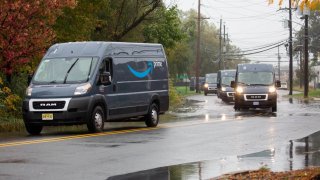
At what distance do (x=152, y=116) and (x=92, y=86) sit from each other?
3.64 m

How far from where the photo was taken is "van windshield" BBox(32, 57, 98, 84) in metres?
18.3

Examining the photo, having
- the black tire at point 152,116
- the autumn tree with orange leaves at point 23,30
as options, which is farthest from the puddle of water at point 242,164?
the autumn tree with orange leaves at point 23,30

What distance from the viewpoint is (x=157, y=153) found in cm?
1323

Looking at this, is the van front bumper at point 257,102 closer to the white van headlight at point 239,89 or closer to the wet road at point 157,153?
the white van headlight at point 239,89

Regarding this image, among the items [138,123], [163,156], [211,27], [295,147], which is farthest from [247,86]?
[211,27]

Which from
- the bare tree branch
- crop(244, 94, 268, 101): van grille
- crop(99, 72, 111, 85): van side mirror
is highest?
the bare tree branch

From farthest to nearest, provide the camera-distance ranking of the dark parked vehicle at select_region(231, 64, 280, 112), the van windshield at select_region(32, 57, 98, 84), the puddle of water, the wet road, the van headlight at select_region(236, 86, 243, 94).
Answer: the van headlight at select_region(236, 86, 243, 94) < the dark parked vehicle at select_region(231, 64, 280, 112) < the van windshield at select_region(32, 57, 98, 84) < the wet road < the puddle of water

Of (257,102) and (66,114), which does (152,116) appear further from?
(257,102)

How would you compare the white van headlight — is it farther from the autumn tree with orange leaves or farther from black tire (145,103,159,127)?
the autumn tree with orange leaves

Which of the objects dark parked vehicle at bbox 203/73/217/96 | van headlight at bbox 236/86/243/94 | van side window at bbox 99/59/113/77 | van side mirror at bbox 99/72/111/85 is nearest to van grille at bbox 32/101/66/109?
van side mirror at bbox 99/72/111/85

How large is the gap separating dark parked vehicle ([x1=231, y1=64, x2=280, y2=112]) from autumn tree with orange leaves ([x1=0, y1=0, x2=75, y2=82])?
44.4 ft

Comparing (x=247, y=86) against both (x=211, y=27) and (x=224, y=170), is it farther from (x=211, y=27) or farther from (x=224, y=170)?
(x=211, y=27)

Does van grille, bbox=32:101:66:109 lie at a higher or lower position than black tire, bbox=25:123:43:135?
higher

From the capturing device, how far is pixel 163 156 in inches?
501
